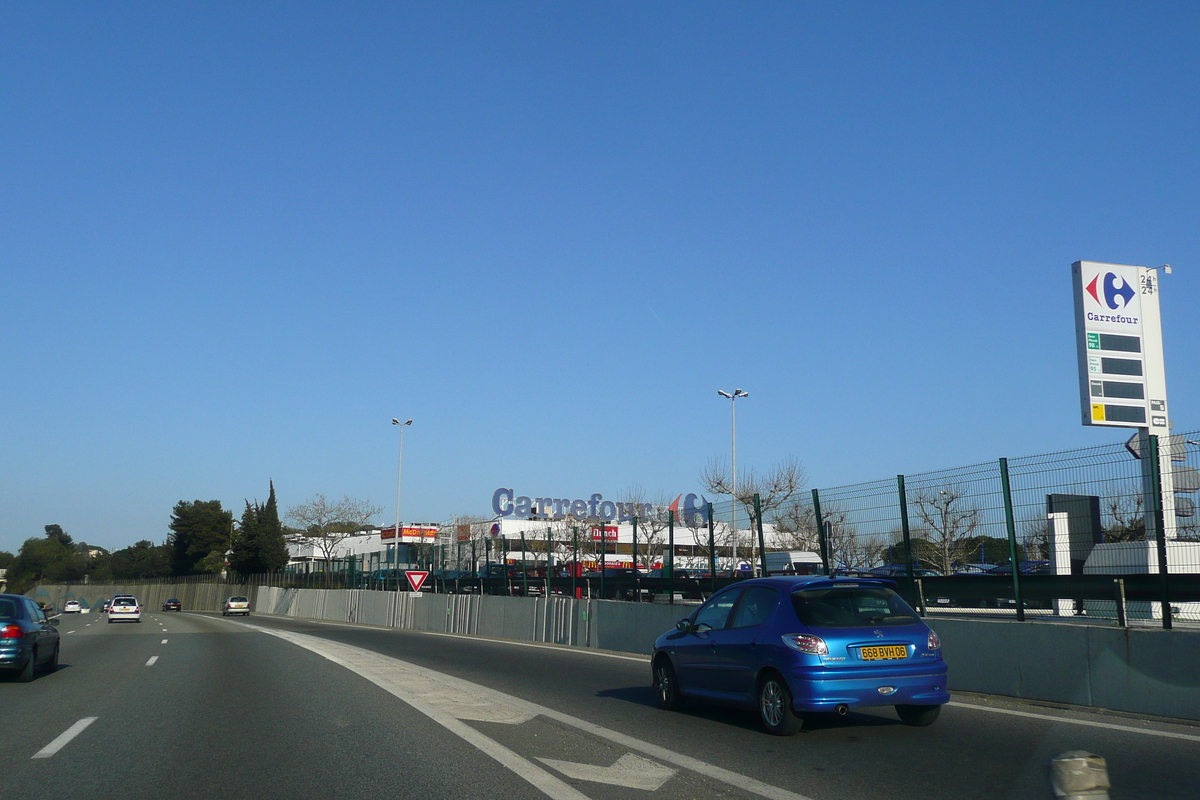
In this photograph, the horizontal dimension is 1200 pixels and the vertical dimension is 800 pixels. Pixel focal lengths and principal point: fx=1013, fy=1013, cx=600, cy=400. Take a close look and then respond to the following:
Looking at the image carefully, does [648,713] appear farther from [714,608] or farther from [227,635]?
[227,635]

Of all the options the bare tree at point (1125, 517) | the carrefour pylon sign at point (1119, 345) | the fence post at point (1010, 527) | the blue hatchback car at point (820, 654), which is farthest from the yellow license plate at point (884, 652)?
the carrefour pylon sign at point (1119, 345)

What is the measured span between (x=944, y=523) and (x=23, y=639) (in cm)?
1373

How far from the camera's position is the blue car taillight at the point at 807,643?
30.1ft

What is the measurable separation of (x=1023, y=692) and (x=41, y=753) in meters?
10.3

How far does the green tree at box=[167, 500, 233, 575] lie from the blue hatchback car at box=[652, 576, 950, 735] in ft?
431

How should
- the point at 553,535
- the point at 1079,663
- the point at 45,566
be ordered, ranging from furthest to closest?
1. the point at 45,566
2. the point at 553,535
3. the point at 1079,663

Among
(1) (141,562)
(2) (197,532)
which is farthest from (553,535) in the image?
(1) (141,562)

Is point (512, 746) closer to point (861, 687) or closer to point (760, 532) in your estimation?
point (861, 687)

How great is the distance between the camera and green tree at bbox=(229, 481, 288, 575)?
10288 cm

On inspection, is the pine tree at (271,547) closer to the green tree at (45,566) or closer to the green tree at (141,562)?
the green tree at (141,562)

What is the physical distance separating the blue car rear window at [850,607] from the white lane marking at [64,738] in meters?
6.75

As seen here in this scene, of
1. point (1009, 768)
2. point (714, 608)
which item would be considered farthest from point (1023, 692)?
point (1009, 768)

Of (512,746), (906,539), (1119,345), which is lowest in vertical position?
(512,746)

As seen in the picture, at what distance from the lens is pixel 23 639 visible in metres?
15.0
